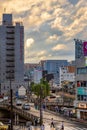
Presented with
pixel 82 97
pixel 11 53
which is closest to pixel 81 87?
pixel 82 97

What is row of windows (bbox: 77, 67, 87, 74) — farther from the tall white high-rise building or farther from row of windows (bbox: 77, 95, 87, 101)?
the tall white high-rise building

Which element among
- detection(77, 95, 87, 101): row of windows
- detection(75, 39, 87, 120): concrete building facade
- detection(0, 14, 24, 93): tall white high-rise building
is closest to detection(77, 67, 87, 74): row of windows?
detection(75, 39, 87, 120): concrete building facade

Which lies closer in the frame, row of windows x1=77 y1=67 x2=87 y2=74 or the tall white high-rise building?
row of windows x1=77 y1=67 x2=87 y2=74

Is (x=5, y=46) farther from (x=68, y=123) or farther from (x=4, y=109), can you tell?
Answer: (x=68, y=123)

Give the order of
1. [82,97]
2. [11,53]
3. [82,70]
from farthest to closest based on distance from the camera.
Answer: [11,53] < [82,70] < [82,97]

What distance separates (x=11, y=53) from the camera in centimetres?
19650

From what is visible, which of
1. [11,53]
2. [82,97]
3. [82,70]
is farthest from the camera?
[11,53]

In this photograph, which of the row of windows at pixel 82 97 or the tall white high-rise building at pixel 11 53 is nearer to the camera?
the row of windows at pixel 82 97

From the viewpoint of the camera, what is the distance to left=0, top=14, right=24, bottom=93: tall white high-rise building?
19538cm

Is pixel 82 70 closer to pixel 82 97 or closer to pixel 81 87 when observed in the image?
pixel 81 87

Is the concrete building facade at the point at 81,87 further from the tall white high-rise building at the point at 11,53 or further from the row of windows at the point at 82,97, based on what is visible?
the tall white high-rise building at the point at 11,53

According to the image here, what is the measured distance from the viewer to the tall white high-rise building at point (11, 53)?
195 meters

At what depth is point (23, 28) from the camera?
195875 millimetres

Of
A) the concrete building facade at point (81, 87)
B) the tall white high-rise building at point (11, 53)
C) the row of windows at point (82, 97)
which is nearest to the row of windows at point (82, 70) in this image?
the concrete building facade at point (81, 87)
